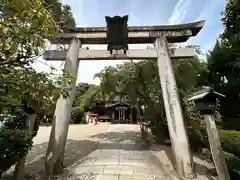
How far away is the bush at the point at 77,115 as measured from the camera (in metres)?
27.8

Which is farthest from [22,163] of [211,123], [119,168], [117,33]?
[211,123]

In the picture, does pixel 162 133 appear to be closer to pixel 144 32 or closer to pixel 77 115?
pixel 144 32

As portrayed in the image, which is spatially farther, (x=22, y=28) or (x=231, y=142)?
(x=231, y=142)

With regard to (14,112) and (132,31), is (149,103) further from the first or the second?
(14,112)

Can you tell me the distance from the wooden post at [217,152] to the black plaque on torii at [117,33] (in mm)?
3132

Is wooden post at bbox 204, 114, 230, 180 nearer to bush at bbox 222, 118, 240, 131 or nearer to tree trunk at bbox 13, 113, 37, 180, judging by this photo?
tree trunk at bbox 13, 113, 37, 180

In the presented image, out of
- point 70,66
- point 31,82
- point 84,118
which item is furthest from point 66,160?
point 84,118

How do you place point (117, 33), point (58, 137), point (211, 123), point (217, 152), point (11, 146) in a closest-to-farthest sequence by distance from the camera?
point (11, 146) → point (217, 152) → point (211, 123) → point (58, 137) → point (117, 33)

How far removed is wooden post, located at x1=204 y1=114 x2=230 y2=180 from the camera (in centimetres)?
385

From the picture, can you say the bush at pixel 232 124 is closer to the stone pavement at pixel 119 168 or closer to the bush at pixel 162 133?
the bush at pixel 162 133

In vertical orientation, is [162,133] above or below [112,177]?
above

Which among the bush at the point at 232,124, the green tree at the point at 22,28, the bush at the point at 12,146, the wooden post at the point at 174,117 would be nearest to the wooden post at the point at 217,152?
A: the wooden post at the point at 174,117

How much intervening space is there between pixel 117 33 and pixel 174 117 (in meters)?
3.02

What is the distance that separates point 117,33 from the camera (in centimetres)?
562
